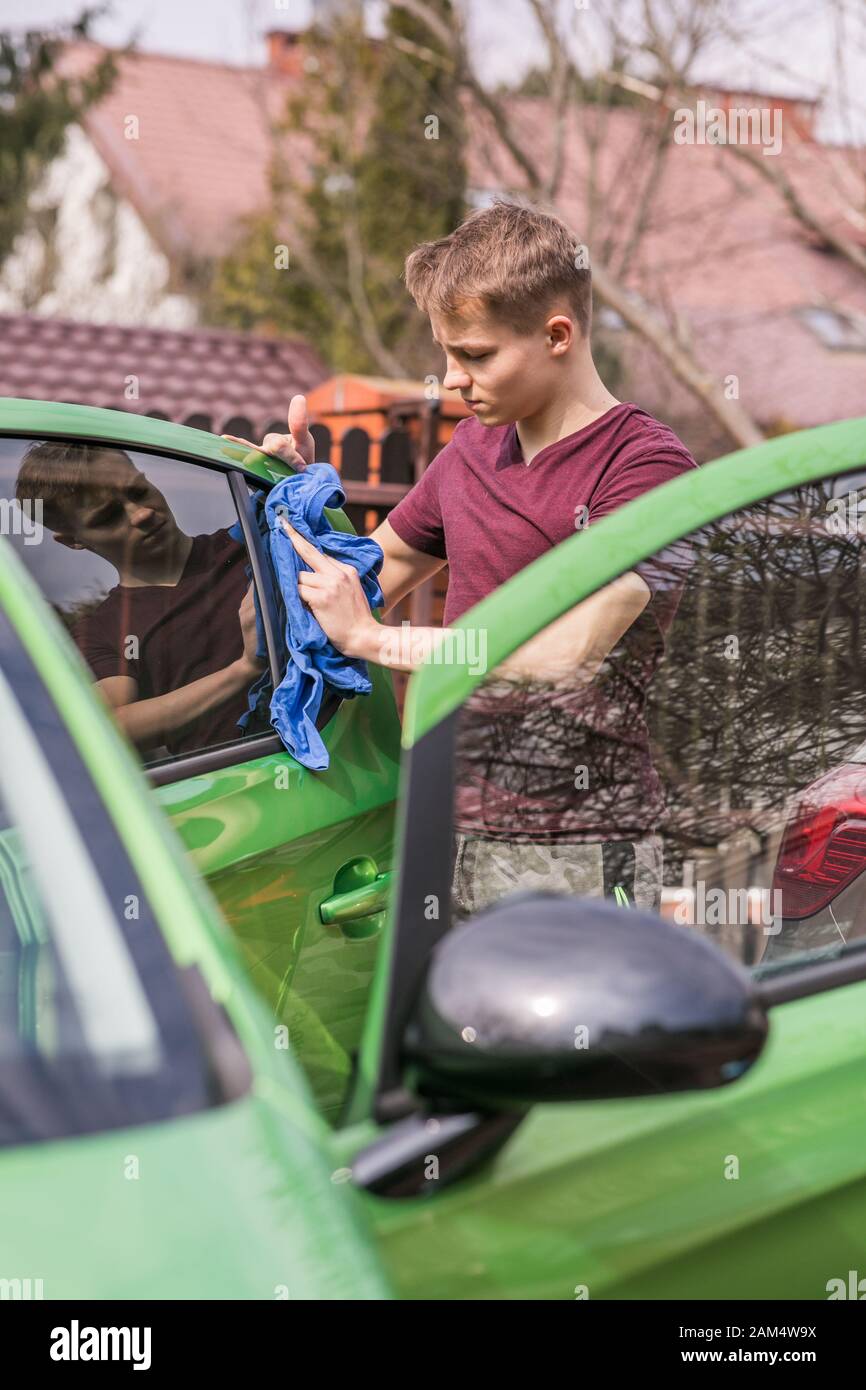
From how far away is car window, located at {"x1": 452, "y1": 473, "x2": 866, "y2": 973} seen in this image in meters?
1.58

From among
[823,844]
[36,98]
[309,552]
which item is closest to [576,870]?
[823,844]

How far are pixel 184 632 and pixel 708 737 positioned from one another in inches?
43.5

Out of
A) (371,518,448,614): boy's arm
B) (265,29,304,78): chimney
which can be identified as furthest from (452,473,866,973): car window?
(265,29,304,78): chimney

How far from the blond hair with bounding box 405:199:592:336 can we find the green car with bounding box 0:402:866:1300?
0.85 metres

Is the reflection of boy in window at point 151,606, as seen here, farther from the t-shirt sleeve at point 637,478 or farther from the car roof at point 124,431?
the t-shirt sleeve at point 637,478

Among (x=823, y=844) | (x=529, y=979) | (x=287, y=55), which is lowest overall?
(x=823, y=844)

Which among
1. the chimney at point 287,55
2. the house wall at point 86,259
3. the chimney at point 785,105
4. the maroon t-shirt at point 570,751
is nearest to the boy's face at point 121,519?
the maroon t-shirt at point 570,751

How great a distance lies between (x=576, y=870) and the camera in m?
1.64

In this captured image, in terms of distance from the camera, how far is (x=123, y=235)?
26.1 metres

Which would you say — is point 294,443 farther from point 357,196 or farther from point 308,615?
point 357,196

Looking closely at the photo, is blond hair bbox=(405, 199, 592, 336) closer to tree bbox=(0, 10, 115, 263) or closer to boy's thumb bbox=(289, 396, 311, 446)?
boy's thumb bbox=(289, 396, 311, 446)

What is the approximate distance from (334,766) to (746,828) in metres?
0.94
